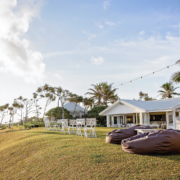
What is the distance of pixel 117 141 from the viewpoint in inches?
317

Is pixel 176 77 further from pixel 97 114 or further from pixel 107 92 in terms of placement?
pixel 107 92

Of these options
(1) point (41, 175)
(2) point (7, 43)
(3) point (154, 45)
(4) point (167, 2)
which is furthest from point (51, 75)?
(1) point (41, 175)

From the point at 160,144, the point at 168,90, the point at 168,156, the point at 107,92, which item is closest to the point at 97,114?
the point at 107,92

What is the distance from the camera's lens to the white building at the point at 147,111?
18.7 m

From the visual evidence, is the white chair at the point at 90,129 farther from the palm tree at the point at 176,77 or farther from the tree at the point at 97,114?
the tree at the point at 97,114

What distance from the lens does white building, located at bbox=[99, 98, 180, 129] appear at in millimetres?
18723

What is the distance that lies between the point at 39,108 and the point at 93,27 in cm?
2428

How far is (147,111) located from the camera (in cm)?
2028

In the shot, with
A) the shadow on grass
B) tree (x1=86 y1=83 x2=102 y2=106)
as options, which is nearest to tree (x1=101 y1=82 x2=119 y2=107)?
tree (x1=86 y1=83 x2=102 y2=106)

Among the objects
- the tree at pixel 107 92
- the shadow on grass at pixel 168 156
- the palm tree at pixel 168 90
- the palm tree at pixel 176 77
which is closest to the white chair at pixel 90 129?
the shadow on grass at pixel 168 156

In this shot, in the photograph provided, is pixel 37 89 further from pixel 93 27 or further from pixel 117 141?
pixel 117 141

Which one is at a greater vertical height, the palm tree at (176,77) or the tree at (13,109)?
the palm tree at (176,77)

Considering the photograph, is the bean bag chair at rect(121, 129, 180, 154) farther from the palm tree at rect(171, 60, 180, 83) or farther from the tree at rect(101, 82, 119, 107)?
the tree at rect(101, 82, 119, 107)

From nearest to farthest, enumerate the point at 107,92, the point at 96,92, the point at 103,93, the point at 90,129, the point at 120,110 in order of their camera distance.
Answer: the point at 90,129 → the point at 120,110 → the point at 107,92 → the point at 103,93 → the point at 96,92
